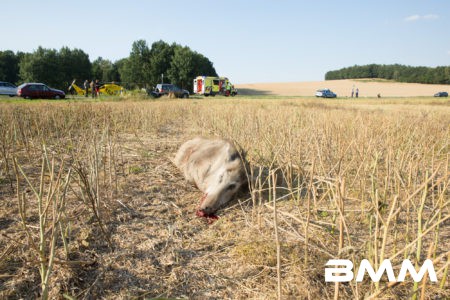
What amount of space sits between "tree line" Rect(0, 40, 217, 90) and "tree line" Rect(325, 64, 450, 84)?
48.1 metres

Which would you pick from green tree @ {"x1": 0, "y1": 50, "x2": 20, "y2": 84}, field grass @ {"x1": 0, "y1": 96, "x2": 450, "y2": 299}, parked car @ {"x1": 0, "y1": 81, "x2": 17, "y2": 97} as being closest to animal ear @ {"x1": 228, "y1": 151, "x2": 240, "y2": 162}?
field grass @ {"x1": 0, "y1": 96, "x2": 450, "y2": 299}

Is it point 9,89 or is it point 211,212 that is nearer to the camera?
point 211,212

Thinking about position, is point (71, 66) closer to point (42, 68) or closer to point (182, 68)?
point (42, 68)

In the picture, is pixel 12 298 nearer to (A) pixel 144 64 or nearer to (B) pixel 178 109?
(B) pixel 178 109

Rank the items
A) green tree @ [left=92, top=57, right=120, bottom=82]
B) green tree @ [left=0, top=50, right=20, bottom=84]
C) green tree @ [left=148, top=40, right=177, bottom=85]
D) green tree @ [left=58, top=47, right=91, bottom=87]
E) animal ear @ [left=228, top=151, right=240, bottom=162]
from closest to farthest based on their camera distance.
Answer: animal ear @ [left=228, top=151, right=240, bottom=162] < green tree @ [left=58, top=47, right=91, bottom=87] < green tree @ [left=0, top=50, right=20, bottom=84] < green tree @ [left=148, top=40, right=177, bottom=85] < green tree @ [left=92, top=57, right=120, bottom=82]

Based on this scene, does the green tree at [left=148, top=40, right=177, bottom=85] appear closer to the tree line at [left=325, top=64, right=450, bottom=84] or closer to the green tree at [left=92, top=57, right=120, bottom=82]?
the green tree at [left=92, top=57, right=120, bottom=82]

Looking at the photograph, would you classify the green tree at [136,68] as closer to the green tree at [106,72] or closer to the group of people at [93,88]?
the green tree at [106,72]

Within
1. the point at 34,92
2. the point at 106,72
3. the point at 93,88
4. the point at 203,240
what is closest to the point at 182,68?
the point at 106,72

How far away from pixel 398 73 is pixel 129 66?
6726 cm

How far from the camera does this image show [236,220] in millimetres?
2775

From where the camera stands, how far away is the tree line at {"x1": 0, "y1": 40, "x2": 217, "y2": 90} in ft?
137

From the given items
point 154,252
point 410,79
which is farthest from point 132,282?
point 410,79

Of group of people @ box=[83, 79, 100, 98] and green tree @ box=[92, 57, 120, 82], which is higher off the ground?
green tree @ box=[92, 57, 120, 82]

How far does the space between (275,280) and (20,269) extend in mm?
1652
